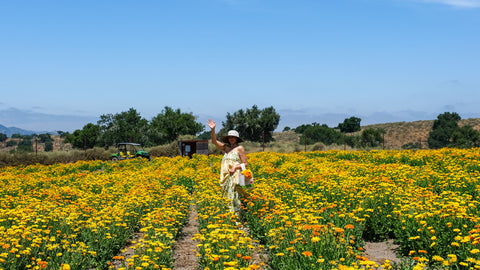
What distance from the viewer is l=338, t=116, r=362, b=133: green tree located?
10525 centimetres

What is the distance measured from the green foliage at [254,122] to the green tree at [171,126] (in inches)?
258

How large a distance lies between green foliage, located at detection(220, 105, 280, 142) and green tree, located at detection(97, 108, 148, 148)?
14970 mm

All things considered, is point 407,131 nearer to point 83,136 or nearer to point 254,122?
point 254,122

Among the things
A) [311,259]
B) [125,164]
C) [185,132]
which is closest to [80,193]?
[311,259]

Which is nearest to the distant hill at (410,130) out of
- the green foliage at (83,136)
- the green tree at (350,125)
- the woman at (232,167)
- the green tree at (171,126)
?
the green tree at (350,125)

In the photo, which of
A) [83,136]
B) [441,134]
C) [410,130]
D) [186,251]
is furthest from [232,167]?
[410,130]

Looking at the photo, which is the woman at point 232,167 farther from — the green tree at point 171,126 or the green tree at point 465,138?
the green tree at point 171,126

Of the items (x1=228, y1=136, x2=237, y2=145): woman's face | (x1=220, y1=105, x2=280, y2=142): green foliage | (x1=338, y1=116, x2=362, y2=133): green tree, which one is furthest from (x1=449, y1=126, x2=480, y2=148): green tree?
(x1=338, y1=116, x2=362, y2=133): green tree

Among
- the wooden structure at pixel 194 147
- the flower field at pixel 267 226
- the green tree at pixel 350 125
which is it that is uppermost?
the green tree at pixel 350 125

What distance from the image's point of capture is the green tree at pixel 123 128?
6969 cm

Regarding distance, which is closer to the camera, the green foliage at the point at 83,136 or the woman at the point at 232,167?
the woman at the point at 232,167

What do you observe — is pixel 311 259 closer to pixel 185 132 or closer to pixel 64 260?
pixel 64 260

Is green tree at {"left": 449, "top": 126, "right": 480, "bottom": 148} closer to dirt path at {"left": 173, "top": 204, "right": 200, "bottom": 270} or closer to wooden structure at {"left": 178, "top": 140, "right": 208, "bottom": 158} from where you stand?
wooden structure at {"left": 178, "top": 140, "right": 208, "bottom": 158}

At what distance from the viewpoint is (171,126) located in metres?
75.1
